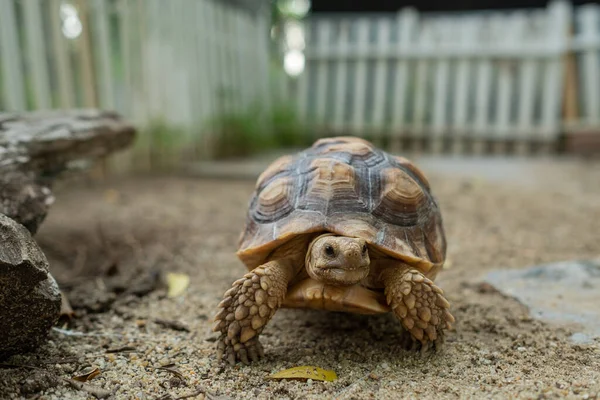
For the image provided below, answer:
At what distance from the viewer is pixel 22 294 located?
1.74 metres

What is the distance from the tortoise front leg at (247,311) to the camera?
6.18 ft

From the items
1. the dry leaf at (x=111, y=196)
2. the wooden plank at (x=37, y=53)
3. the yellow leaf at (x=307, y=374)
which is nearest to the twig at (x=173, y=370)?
the yellow leaf at (x=307, y=374)

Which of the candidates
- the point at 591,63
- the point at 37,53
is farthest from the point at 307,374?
the point at 591,63

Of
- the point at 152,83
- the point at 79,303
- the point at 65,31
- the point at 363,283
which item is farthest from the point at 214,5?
the point at 363,283

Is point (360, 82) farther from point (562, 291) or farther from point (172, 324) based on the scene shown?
point (172, 324)

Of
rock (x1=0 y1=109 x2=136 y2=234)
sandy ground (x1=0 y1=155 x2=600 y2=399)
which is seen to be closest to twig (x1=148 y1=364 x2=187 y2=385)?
sandy ground (x1=0 y1=155 x2=600 y2=399)

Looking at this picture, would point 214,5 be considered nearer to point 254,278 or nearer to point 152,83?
point 152,83

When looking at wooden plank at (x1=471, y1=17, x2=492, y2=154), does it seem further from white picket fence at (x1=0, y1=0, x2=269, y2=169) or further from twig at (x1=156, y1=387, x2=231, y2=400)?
twig at (x1=156, y1=387, x2=231, y2=400)

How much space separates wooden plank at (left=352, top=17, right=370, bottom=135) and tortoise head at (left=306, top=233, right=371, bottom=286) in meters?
6.62

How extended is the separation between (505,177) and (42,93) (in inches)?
183

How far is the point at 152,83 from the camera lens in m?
5.65

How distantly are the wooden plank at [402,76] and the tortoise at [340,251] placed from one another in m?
6.13

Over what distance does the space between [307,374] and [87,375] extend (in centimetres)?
72

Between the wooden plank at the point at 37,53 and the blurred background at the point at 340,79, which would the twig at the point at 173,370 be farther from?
the blurred background at the point at 340,79
